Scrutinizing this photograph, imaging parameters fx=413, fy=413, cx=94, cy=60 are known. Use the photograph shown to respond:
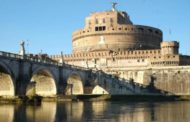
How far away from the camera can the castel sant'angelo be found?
287 ft

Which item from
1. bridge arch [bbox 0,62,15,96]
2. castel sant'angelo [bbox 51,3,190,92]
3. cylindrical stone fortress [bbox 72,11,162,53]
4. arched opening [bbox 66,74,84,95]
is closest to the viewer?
bridge arch [bbox 0,62,15,96]

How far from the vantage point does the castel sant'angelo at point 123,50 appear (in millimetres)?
87438

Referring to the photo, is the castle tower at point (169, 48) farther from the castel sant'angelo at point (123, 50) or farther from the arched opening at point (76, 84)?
the arched opening at point (76, 84)

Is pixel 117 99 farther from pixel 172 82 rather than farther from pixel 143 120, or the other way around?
pixel 143 120

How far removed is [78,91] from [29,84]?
2449 cm

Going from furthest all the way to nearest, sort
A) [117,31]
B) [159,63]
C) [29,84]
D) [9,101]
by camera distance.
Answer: [117,31], [159,63], [29,84], [9,101]

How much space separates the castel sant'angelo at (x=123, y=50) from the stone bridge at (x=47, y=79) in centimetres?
781

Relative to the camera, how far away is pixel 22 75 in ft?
167

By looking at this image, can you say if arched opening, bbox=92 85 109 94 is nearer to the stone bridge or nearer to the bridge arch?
the stone bridge

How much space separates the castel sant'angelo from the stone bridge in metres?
7.81

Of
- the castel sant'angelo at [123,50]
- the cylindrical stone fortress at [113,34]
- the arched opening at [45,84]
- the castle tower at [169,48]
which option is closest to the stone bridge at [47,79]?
the arched opening at [45,84]

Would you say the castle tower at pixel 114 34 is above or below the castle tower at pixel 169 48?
above

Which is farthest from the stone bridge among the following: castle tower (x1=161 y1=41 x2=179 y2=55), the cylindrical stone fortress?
the cylindrical stone fortress

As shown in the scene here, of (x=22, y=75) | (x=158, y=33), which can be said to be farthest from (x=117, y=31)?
(x=22, y=75)
